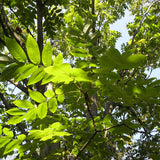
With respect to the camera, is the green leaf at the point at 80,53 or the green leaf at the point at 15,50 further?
the green leaf at the point at 80,53

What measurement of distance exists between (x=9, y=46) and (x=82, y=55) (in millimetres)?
593

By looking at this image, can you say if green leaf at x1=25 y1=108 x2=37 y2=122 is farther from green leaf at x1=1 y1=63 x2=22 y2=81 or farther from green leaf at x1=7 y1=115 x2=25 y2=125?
green leaf at x1=1 y1=63 x2=22 y2=81

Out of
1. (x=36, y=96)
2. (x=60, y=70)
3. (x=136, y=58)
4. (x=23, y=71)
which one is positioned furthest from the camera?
(x=36, y=96)

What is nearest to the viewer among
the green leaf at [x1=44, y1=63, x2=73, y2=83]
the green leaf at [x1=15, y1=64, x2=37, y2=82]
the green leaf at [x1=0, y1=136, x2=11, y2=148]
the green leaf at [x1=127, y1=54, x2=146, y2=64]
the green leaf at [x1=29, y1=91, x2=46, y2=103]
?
the green leaf at [x1=127, y1=54, x2=146, y2=64]

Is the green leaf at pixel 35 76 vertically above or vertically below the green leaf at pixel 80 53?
below

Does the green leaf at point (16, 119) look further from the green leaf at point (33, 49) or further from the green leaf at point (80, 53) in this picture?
the green leaf at point (80, 53)

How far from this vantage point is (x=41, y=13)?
3.73 metres

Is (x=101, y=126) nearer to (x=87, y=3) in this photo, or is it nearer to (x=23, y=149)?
(x=23, y=149)

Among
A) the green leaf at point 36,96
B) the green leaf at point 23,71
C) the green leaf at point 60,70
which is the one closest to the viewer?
the green leaf at point 60,70

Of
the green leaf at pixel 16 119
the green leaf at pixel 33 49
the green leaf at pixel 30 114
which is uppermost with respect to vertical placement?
the green leaf at pixel 33 49

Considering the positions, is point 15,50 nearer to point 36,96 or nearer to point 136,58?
point 36,96

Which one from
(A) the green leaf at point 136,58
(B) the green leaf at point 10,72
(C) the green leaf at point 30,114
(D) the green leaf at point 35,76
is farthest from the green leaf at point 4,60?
(A) the green leaf at point 136,58

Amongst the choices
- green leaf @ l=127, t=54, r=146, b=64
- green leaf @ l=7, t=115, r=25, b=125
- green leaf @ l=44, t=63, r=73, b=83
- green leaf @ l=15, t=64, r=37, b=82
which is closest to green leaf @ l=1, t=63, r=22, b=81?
green leaf @ l=15, t=64, r=37, b=82

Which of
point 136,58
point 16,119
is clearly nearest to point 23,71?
point 16,119
